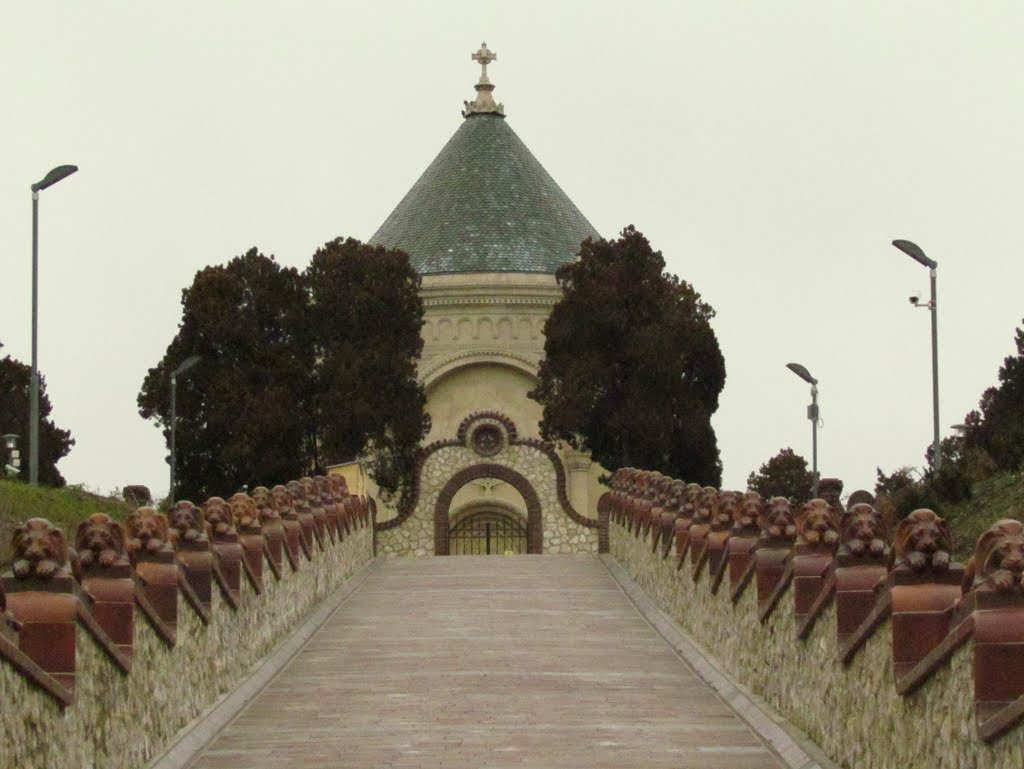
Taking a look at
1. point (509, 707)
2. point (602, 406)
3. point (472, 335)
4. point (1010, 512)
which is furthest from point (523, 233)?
point (509, 707)

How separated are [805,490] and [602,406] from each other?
130ft

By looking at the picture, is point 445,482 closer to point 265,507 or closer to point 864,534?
point 265,507

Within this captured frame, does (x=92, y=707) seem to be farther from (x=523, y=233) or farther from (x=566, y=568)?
(x=523, y=233)

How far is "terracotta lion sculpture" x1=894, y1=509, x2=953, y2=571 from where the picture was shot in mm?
11414

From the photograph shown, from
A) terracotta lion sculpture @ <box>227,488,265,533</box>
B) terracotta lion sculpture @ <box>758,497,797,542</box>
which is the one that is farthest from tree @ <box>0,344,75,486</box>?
terracotta lion sculpture @ <box>758,497,797,542</box>

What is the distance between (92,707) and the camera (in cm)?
1206

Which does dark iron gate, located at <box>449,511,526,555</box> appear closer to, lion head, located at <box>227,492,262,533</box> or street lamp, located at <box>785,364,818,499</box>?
street lamp, located at <box>785,364,818,499</box>

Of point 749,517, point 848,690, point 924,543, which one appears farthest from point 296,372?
point 924,543

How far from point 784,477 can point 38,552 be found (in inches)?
2973

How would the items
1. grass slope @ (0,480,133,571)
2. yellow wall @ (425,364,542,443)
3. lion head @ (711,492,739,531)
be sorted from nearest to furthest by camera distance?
lion head @ (711,492,739,531)
grass slope @ (0,480,133,571)
yellow wall @ (425,364,542,443)

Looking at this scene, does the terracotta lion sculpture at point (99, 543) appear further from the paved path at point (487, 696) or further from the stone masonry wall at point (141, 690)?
the paved path at point (487, 696)

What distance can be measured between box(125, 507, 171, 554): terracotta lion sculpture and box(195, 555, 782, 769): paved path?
152 centimetres

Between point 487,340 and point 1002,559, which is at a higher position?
point 487,340

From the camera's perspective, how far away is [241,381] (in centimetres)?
4541
